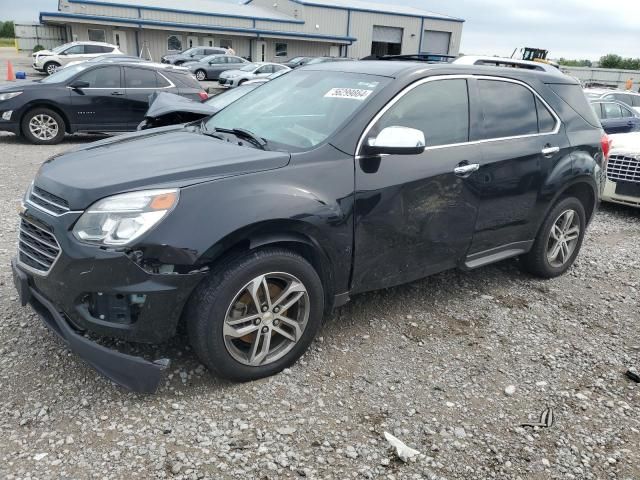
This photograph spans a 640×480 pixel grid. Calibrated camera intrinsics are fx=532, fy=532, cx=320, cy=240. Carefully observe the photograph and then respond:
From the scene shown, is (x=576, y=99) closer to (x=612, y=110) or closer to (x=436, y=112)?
(x=436, y=112)

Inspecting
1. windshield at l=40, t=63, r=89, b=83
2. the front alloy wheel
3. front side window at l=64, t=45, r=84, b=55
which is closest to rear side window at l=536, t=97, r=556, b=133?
the front alloy wheel

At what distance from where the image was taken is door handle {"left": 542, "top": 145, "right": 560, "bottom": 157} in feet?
13.6

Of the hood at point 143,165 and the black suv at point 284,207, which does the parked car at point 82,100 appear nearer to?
the black suv at point 284,207

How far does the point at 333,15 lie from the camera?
45.6m

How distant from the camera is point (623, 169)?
23.5 ft

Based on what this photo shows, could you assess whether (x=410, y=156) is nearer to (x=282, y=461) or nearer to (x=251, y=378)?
(x=251, y=378)

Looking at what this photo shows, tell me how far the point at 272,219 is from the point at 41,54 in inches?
1132

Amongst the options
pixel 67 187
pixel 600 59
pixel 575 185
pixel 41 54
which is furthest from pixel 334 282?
pixel 600 59

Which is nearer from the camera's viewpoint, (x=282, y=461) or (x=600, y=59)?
(x=282, y=461)

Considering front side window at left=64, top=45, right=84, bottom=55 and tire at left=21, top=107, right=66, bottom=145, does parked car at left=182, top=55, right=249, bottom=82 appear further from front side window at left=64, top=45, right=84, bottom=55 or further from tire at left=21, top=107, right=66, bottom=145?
tire at left=21, top=107, right=66, bottom=145

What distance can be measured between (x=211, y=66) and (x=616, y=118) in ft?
77.1

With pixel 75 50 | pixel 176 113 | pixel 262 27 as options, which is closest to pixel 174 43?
pixel 262 27

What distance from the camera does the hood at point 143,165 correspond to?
2645 mm

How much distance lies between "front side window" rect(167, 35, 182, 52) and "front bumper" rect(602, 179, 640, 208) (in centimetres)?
3791
